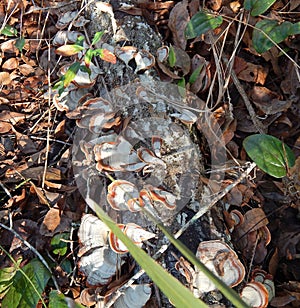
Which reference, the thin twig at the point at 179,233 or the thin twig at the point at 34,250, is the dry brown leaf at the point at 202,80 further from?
the thin twig at the point at 34,250

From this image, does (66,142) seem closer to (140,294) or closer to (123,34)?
(123,34)

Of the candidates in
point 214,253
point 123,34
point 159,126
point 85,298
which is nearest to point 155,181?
point 159,126

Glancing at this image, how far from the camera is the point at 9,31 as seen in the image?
2459 millimetres

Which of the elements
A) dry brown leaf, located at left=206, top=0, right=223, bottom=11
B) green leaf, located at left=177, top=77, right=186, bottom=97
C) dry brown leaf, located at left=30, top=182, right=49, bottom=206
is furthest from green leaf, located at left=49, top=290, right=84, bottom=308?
dry brown leaf, located at left=206, top=0, right=223, bottom=11

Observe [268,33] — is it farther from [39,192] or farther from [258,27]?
[39,192]

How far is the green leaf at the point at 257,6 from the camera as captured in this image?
6.61 ft

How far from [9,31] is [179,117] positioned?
4.04 ft

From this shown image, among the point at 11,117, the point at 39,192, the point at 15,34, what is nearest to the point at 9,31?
the point at 15,34

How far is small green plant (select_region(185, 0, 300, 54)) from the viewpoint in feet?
6.64

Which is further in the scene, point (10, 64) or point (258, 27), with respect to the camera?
point (10, 64)

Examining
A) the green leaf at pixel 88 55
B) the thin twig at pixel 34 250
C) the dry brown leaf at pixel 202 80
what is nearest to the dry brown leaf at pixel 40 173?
the thin twig at pixel 34 250

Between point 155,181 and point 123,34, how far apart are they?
2.87 ft

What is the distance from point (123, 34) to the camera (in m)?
2.21

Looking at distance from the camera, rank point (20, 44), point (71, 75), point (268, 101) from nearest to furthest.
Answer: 1. point (71, 75)
2. point (268, 101)
3. point (20, 44)
